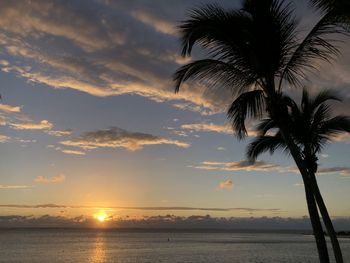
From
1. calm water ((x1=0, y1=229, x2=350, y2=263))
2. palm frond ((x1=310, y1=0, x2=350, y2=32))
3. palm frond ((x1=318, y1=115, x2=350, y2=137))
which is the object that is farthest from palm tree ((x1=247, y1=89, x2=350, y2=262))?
calm water ((x1=0, y1=229, x2=350, y2=263))

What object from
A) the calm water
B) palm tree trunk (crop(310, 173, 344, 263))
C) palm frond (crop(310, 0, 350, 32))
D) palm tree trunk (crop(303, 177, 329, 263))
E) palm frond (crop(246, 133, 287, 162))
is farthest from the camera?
the calm water

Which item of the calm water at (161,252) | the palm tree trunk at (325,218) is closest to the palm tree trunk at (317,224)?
the palm tree trunk at (325,218)

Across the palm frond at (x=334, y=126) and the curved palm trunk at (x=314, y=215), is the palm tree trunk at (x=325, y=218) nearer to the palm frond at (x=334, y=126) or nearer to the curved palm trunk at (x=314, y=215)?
the curved palm trunk at (x=314, y=215)

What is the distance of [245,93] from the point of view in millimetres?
8914

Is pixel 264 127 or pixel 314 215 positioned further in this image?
pixel 264 127

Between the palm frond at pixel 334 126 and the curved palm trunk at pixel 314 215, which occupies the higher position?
the palm frond at pixel 334 126

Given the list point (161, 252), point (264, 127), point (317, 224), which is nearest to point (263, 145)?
point (264, 127)

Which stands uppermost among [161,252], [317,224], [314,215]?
[161,252]

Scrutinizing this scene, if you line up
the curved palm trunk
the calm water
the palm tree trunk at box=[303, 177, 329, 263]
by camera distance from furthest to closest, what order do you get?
the calm water < the palm tree trunk at box=[303, 177, 329, 263] < the curved palm trunk

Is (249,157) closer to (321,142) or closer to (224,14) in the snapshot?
(321,142)

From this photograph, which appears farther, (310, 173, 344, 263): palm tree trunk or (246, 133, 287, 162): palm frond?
(246, 133, 287, 162): palm frond

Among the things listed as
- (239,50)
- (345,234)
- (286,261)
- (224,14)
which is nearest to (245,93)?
(239,50)

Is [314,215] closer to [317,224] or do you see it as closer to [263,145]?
[317,224]

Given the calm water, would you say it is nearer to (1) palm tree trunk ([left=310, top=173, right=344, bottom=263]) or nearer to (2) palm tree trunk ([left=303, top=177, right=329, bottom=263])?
(2) palm tree trunk ([left=303, top=177, right=329, bottom=263])
